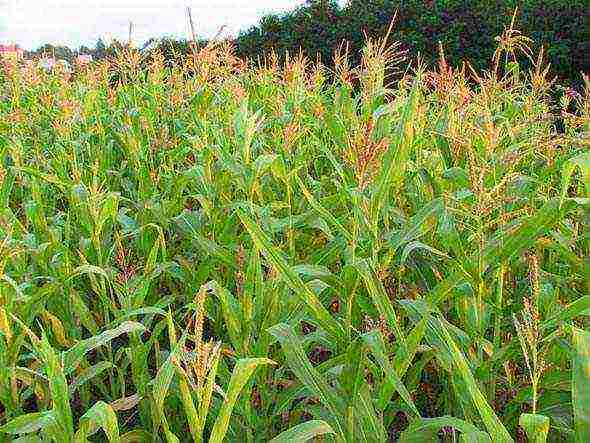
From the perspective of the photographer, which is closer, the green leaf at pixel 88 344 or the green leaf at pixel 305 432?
the green leaf at pixel 305 432

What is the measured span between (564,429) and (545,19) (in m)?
6.95

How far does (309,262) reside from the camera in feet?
5.47

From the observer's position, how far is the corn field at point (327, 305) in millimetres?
1180

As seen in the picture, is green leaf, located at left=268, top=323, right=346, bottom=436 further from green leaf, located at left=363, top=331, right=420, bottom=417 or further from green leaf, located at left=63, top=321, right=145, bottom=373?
green leaf, located at left=63, top=321, right=145, bottom=373

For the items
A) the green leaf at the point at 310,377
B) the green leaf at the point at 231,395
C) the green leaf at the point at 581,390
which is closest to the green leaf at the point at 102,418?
the green leaf at the point at 231,395

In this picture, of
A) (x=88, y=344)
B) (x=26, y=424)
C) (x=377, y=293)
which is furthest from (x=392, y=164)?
(x=26, y=424)

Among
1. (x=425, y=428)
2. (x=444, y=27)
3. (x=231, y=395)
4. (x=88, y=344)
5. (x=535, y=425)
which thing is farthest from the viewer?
(x=444, y=27)

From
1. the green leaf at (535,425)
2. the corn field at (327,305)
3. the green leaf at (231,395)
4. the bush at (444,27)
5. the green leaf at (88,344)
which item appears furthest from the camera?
the bush at (444,27)

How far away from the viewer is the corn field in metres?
1.18

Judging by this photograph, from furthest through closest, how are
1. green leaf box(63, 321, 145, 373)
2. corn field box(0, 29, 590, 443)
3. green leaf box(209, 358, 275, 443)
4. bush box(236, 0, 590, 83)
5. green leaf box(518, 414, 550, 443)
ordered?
bush box(236, 0, 590, 83), green leaf box(63, 321, 145, 373), corn field box(0, 29, 590, 443), green leaf box(209, 358, 275, 443), green leaf box(518, 414, 550, 443)

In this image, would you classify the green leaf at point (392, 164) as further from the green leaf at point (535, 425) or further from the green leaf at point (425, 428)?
the green leaf at point (535, 425)

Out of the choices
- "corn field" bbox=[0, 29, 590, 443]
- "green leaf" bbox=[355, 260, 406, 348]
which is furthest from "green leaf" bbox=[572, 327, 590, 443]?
"green leaf" bbox=[355, 260, 406, 348]

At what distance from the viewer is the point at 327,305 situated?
159 cm

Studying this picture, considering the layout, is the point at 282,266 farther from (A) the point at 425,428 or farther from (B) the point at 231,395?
(A) the point at 425,428
